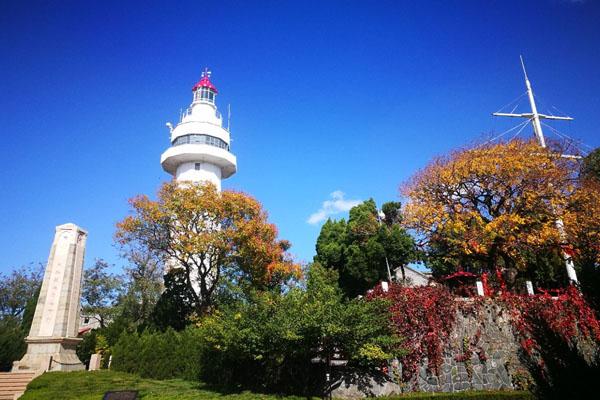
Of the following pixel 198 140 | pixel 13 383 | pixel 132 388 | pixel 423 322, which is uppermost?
pixel 198 140

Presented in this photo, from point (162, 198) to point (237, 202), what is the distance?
3961mm

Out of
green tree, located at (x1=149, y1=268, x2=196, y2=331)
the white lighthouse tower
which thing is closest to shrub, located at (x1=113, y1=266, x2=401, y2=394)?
green tree, located at (x1=149, y1=268, x2=196, y2=331)

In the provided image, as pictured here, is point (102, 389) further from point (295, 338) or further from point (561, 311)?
point (561, 311)

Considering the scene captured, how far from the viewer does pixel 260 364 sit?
12664 mm

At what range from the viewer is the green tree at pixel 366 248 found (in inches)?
978

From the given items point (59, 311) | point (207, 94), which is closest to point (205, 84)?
point (207, 94)

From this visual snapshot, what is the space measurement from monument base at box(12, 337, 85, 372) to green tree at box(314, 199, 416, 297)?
50.4ft

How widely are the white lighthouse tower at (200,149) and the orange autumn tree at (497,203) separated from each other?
18.3m

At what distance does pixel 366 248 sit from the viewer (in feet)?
82.3

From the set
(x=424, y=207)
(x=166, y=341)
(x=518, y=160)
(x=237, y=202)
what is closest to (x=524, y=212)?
(x=518, y=160)

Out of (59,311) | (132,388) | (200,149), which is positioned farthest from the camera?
(200,149)

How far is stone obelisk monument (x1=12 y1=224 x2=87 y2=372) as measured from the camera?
1611 cm

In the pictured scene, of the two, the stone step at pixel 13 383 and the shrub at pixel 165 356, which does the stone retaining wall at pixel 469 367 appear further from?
the stone step at pixel 13 383

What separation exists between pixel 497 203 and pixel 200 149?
69.7 feet
